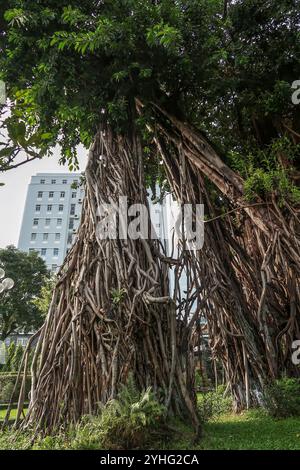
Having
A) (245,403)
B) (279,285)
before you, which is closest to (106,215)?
(279,285)

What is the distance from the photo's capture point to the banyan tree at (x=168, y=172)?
245 cm

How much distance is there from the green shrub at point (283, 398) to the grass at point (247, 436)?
3.1 inches

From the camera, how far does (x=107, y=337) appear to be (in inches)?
95.4

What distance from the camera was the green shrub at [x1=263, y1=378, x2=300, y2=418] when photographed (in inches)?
110

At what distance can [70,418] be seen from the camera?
2.30m

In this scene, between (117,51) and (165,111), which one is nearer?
(117,51)

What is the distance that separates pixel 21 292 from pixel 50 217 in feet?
37.7

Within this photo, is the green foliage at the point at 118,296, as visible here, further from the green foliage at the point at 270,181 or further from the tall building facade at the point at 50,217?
the tall building facade at the point at 50,217

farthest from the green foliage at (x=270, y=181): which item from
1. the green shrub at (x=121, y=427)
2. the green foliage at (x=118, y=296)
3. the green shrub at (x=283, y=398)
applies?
the green shrub at (x=121, y=427)

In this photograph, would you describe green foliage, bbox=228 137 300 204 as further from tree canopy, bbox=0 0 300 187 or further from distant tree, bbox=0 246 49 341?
distant tree, bbox=0 246 49 341

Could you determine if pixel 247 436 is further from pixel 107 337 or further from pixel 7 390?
pixel 7 390

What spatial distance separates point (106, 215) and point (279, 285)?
203 centimetres

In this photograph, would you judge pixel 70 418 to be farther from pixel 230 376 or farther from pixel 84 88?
pixel 84 88

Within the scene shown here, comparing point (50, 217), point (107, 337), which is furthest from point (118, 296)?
point (50, 217)
